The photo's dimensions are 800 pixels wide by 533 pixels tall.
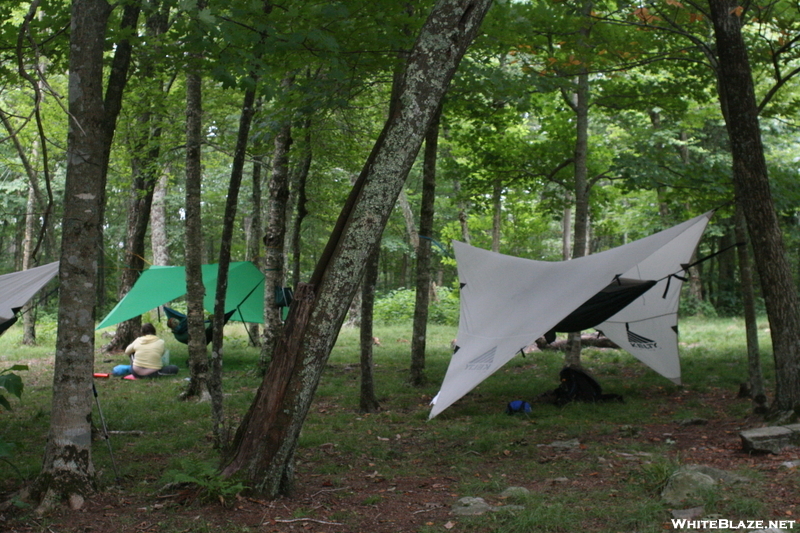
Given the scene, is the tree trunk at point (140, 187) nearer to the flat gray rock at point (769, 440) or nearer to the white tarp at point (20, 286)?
the white tarp at point (20, 286)

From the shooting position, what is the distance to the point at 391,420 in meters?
5.56

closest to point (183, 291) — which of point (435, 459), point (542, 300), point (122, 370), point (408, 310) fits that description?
point (122, 370)

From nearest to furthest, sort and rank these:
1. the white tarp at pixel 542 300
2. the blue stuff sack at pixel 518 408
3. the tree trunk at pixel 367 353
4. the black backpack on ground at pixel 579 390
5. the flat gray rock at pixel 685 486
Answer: the flat gray rock at pixel 685 486
the white tarp at pixel 542 300
the blue stuff sack at pixel 518 408
the tree trunk at pixel 367 353
the black backpack on ground at pixel 579 390

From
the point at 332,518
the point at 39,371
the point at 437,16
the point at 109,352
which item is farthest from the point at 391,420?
the point at 109,352

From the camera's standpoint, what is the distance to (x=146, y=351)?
776cm

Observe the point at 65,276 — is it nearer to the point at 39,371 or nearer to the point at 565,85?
the point at 565,85

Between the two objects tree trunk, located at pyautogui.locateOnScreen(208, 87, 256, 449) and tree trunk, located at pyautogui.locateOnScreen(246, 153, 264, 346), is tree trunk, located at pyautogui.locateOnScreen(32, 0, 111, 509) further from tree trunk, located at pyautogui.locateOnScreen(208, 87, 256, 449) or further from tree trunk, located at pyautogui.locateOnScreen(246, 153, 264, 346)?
tree trunk, located at pyautogui.locateOnScreen(246, 153, 264, 346)

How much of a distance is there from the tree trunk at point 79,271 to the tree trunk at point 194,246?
1.24 m

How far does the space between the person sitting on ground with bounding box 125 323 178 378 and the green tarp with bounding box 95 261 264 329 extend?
0.45 meters

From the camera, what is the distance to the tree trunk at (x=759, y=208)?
174 inches

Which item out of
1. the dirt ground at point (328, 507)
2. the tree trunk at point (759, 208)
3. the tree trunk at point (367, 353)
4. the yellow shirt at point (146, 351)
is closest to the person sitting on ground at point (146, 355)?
the yellow shirt at point (146, 351)

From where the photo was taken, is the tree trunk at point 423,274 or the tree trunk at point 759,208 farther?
the tree trunk at point 423,274

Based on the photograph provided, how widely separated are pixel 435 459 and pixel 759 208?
118 inches

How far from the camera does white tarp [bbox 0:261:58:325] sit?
554 centimetres
